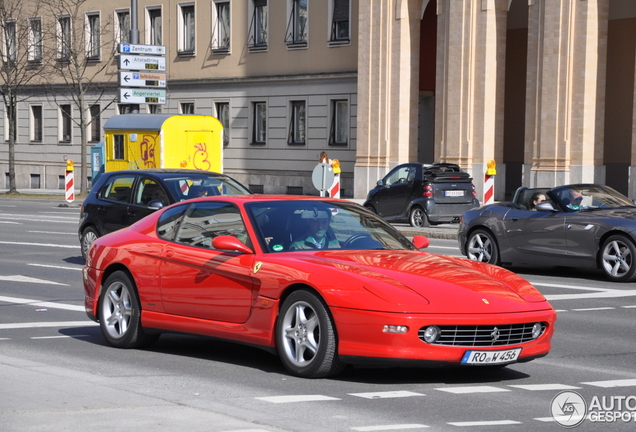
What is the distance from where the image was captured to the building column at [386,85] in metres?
38.7

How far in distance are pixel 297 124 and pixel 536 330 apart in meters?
37.0

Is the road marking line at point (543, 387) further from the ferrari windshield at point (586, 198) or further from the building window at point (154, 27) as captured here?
the building window at point (154, 27)

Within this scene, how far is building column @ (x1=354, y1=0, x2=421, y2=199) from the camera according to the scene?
38656 mm

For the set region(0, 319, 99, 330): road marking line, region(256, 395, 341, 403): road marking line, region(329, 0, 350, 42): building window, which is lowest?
region(0, 319, 99, 330): road marking line

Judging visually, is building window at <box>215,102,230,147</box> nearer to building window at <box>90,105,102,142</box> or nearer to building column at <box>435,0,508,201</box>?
building window at <box>90,105,102,142</box>

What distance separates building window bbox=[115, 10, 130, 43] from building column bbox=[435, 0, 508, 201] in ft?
66.8

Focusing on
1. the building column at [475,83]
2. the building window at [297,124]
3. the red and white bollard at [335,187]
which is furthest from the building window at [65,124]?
the red and white bollard at [335,187]

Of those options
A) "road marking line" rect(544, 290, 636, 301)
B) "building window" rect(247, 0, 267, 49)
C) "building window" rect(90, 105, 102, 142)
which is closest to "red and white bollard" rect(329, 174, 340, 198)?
"road marking line" rect(544, 290, 636, 301)

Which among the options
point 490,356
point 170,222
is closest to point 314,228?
point 170,222

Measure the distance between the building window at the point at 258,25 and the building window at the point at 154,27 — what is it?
6.27m

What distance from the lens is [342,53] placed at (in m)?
42.0

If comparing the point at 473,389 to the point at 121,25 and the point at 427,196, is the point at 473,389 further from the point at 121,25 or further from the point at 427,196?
the point at 121,25

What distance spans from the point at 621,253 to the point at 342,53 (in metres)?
28.0

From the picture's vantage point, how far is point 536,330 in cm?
787
